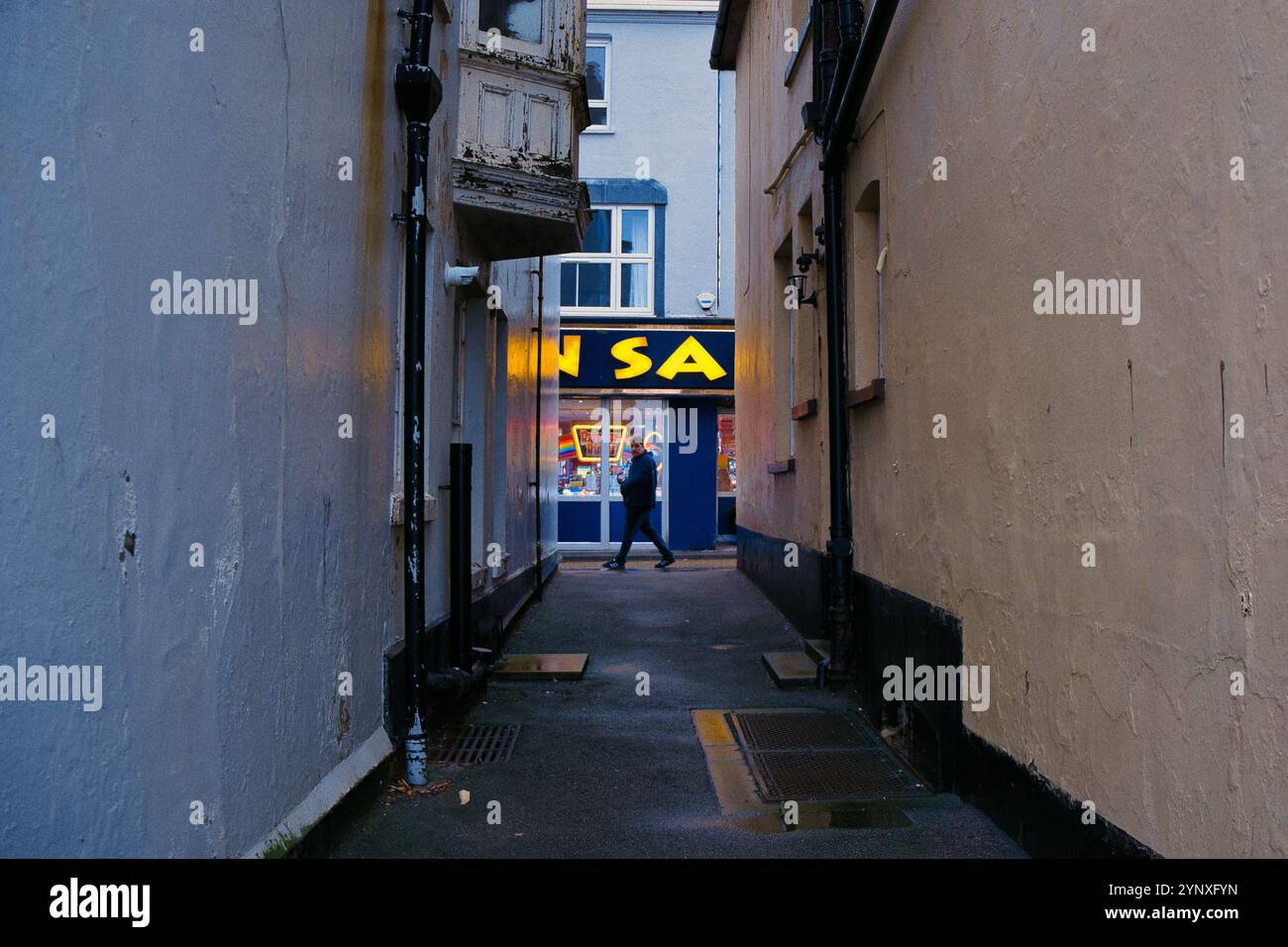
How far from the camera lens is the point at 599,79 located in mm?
20500

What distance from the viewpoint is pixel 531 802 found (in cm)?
507

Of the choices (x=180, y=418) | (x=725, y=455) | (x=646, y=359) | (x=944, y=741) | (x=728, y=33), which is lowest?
(x=944, y=741)

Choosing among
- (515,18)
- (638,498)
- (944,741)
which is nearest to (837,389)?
(944,741)

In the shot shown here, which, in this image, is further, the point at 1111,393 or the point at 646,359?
the point at 646,359

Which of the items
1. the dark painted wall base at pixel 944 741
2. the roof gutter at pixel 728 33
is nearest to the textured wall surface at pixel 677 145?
the roof gutter at pixel 728 33

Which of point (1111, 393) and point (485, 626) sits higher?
point (1111, 393)

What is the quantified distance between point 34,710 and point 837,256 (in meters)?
6.20

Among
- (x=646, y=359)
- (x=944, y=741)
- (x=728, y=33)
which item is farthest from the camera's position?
(x=646, y=359)

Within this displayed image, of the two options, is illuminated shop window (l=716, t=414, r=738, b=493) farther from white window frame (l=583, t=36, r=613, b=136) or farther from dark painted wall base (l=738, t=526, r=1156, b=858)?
dark painted wall base (l=738, t=526, r=1156, b=858)

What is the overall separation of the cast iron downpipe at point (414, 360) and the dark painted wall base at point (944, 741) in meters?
2.52

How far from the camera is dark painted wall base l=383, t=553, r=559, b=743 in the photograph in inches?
215

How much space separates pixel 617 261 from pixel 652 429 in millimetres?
3219

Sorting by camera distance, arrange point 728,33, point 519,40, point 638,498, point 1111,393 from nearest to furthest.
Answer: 1. point 1111,393
2. point 519,40
3. point 728,33
4. point 638,498

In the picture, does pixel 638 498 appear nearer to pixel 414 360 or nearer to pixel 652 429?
pixel 652 429
